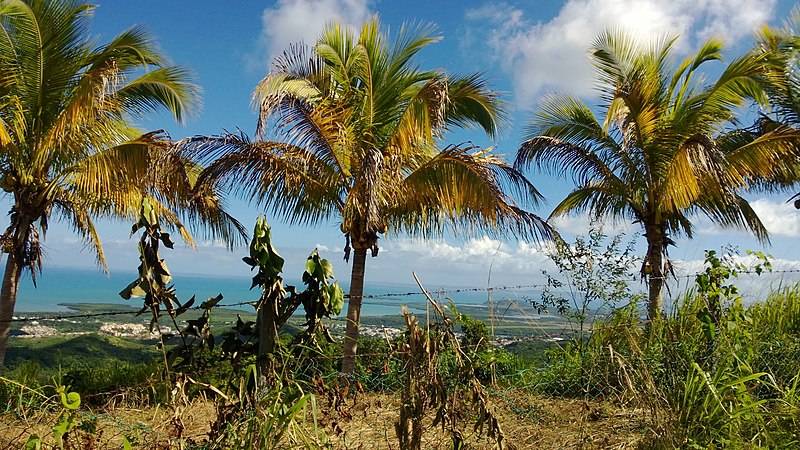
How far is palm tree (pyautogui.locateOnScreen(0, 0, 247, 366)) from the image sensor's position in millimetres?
8359

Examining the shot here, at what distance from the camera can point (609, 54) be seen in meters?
10.7

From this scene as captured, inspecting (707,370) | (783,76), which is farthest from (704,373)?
(783,76)

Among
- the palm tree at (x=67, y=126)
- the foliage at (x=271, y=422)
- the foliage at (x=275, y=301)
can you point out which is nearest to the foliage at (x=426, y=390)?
the foliage at (x=271, y=422)

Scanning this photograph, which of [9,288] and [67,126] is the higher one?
[67,126]

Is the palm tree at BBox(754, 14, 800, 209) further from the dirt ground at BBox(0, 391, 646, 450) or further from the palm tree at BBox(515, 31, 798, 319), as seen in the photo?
the dirt ground at BBox(0, 391, 646, 450)

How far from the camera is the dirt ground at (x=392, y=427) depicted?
3.95 meters

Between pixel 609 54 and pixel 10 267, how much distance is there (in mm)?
9615

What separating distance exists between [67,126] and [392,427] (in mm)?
6486

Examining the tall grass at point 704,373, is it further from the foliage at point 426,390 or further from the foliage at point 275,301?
the foliage at point 275,301

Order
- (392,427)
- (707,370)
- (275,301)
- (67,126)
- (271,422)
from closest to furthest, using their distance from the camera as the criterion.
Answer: (271,422) → (275,301) → (392,427) → (707,370) → (67,126)

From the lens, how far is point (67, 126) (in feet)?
28.5

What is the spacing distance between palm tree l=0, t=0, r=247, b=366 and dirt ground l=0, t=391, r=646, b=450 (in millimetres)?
3779

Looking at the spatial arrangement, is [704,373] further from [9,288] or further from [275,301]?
[9,288]

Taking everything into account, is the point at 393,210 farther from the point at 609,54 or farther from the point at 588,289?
the point at 609,54
